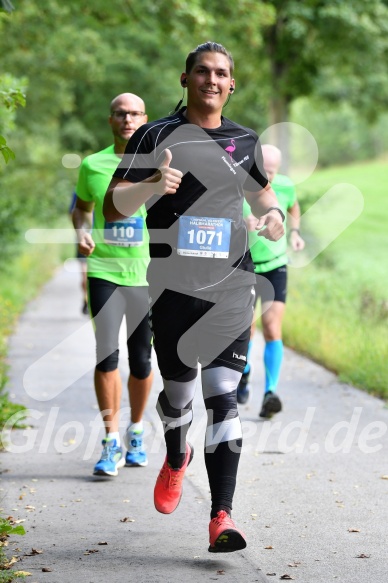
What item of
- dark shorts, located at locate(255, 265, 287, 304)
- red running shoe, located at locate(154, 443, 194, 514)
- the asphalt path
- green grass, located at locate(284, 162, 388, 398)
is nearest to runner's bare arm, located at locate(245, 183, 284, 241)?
red running shoe, located at locate(154, 443, 194, 514)

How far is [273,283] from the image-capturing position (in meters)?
8.50

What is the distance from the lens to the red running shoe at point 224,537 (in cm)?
449

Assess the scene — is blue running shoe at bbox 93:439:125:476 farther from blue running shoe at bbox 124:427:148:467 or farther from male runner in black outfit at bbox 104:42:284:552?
male runner in black outfit at bbox 104:42:284:552

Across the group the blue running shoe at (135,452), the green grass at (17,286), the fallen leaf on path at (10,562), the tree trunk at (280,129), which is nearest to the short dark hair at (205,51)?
the fallen leaf on path at (10,562)

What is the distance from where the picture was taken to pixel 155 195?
4.84 m

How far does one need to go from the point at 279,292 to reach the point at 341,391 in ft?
4.32

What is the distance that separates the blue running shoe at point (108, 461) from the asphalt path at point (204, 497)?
0.06 metres

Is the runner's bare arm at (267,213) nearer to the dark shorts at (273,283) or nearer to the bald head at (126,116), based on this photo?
the bald head at (126,116)

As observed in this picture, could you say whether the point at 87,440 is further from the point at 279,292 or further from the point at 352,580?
the point at 352,580

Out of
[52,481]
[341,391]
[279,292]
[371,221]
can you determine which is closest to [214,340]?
[52,481]

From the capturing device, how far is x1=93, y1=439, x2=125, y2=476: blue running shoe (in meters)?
6.38

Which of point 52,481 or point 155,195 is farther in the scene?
point 52,481

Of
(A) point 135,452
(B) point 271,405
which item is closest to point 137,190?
(A) point 135,452

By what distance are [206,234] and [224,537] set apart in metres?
1.29
